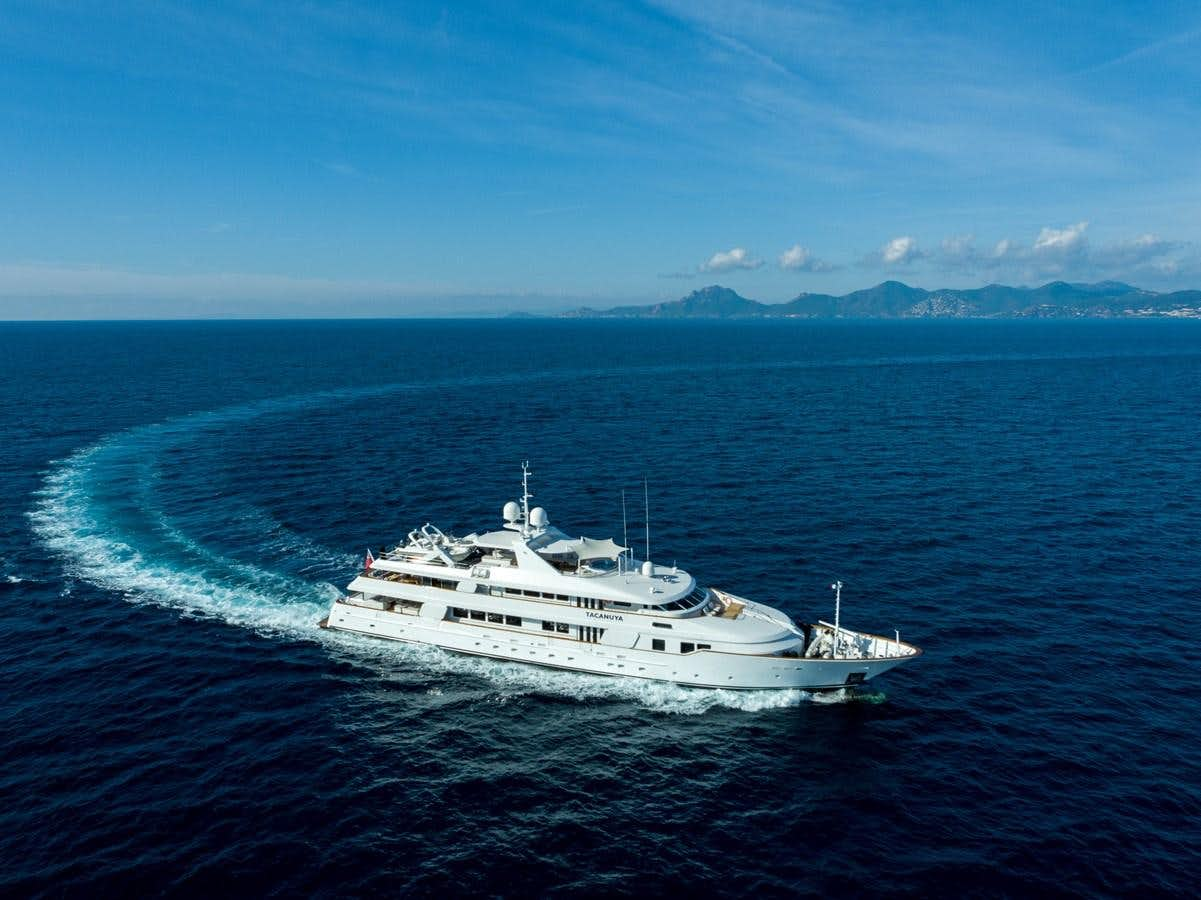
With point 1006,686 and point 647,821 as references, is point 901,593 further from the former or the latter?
point 647,821

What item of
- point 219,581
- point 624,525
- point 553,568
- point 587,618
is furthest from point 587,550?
point 219,581

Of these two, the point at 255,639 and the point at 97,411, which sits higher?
the point at 97,411

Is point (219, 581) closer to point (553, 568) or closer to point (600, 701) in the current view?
point (553, 568)

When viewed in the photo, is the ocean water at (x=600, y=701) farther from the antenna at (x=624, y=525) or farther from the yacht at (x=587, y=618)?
the yacht at (x=587, y=618)

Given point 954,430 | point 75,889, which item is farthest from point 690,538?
point 954,430

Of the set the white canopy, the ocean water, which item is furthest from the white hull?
the white canopy

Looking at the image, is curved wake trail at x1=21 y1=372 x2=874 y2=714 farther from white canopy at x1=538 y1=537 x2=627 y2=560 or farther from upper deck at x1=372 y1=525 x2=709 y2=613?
white canopy at x1=538 y1=537 x2=627 y2=560
